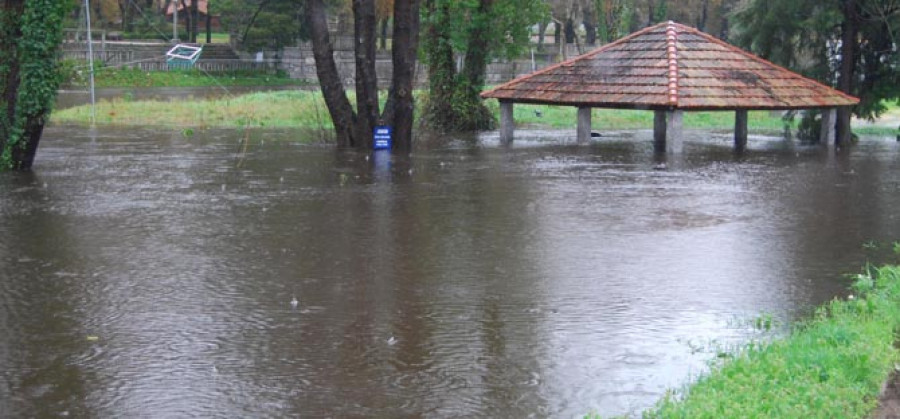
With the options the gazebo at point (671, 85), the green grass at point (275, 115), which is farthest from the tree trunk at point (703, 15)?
the gazebo at point (671, 85)

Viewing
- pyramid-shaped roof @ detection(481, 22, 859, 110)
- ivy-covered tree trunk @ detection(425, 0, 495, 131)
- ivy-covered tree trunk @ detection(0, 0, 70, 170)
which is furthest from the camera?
ivy-covered tree trunk @ detection(425, 0, 495, 131)

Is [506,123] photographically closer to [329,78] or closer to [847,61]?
[329,78]

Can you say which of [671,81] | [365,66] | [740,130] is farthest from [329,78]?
[740,130]

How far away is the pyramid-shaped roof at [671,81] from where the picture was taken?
24469 mm

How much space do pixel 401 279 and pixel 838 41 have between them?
67.3 ft

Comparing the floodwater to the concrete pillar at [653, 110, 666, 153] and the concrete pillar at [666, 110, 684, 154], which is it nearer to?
the concrete pillar at [666, 110, 684, 154]

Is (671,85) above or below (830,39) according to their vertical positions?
below

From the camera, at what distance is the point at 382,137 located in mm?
25266

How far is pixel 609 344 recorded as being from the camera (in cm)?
956

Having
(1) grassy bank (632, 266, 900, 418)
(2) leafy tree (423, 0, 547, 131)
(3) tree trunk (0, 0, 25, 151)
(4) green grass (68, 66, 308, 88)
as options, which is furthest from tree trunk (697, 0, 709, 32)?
(1) grassy bank (632, 266, 900, 418)

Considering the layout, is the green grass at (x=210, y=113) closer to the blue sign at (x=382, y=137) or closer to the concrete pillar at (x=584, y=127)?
the blue sign at (x=382, y=137)

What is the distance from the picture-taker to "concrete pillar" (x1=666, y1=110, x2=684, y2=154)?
968 inches

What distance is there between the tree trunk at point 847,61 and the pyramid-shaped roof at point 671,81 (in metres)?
1.41

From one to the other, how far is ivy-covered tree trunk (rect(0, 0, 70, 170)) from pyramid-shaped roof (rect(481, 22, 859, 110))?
1086cm
